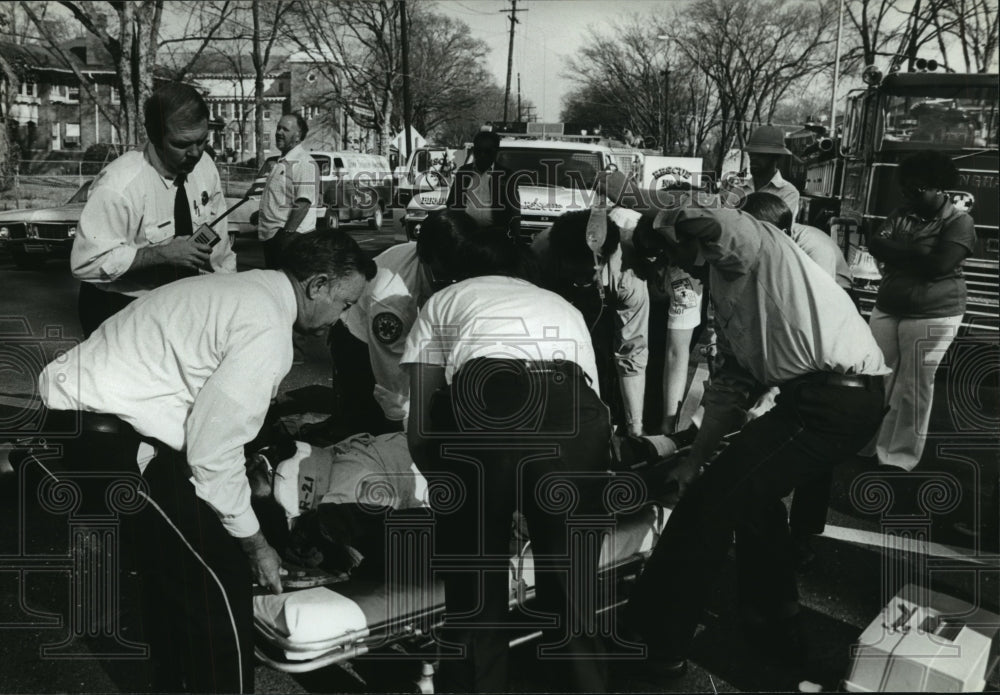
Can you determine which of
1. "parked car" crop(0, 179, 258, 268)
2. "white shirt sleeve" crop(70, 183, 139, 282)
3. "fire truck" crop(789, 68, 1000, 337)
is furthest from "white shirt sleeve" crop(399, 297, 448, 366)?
"parked car" crop(0, 179, 258, 268)

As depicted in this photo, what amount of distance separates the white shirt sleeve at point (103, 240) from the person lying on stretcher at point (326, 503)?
3.15 feet

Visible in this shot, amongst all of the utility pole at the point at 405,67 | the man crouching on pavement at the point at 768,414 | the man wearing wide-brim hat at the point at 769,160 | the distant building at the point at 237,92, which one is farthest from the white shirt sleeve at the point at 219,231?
the distant building at the point at 237,92

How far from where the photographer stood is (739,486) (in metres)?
2.73

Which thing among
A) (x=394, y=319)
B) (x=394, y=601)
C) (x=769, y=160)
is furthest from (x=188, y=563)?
(x=769, y=160)

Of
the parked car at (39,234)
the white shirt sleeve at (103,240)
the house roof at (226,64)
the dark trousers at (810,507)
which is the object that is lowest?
the dark trousers at (810,507)

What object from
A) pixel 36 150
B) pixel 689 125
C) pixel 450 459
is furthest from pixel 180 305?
pixel 36 150

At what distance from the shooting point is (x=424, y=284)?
3.45 meters

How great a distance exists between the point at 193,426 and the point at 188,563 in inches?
15.0

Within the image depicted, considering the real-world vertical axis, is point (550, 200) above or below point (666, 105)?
below

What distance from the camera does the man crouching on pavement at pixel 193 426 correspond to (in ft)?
7.50

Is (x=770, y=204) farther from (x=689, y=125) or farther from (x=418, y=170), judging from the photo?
(x=418, y=170)

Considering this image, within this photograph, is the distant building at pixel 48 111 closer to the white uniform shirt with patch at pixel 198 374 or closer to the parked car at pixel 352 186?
the parked car at pixel 352 186

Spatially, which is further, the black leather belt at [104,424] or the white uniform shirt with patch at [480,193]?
the white uniform shirt with patch at [480,193]

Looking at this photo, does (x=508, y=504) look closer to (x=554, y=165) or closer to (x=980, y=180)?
(x=554, y=165)
